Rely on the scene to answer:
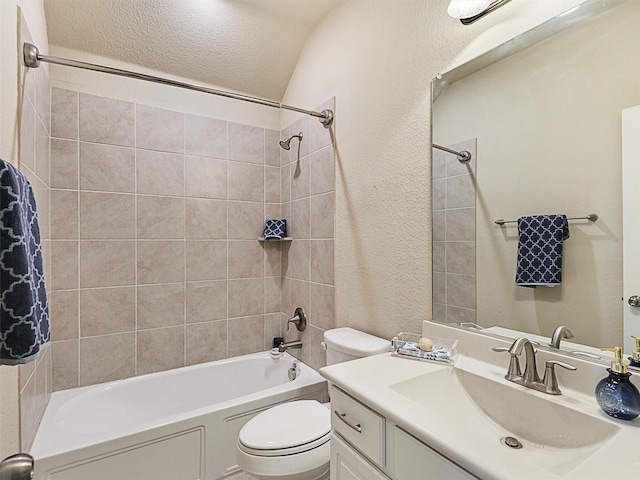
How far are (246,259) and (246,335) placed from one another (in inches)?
23.2

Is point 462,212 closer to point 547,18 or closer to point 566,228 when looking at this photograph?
point 566,228

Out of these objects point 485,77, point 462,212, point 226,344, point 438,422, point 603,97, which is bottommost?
point 226,344

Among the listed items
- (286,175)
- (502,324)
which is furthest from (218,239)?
(502,324)

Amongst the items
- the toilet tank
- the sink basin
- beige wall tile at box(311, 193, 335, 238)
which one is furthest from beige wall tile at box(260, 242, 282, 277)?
the sink basin

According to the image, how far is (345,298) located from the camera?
1948 millimetres

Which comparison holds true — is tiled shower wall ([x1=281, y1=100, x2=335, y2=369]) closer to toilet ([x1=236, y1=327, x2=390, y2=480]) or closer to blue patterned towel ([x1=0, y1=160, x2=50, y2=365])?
toilet ([x1=236, y1=327, x2=390, y2=480])

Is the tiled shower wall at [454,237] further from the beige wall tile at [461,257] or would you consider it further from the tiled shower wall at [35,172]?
the tiled shower wall at [35,172]

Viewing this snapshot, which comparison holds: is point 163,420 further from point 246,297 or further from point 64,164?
point 64,164

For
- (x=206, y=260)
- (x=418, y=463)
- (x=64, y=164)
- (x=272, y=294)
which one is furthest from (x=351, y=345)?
(x=64, y=164)

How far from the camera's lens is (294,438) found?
140 centimetres

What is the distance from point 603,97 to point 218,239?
86.8 inches

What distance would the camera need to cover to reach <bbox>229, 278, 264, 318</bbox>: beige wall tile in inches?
99.1

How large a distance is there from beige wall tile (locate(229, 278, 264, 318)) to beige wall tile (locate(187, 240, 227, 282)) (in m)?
0.14

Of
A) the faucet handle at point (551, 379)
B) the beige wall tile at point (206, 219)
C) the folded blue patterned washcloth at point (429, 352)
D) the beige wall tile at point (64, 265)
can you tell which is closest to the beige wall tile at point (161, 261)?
the beige wall tile at point (206, 219)
